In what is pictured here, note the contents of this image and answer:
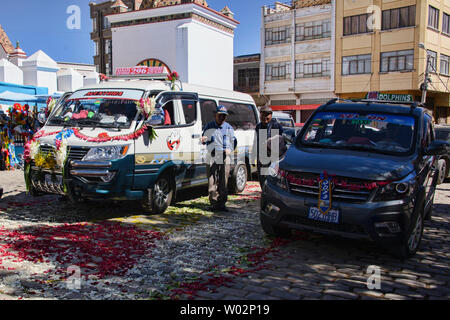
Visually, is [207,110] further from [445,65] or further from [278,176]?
[445,65]

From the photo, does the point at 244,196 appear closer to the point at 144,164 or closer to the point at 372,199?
the point at 144,164

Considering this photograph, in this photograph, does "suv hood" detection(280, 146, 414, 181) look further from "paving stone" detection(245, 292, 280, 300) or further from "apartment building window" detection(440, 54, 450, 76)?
"apartment building window" detection(440, 54, 450, 76)

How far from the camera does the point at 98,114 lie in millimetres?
7453

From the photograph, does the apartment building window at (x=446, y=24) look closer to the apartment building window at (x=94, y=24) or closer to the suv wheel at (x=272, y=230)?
the suv wheel at (x=272, y=230)

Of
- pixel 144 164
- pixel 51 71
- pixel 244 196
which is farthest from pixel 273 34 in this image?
pixel 144 164

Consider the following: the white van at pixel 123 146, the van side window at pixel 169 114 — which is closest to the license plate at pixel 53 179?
the white van at pixel 123 146

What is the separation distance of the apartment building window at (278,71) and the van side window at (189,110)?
33.5 m

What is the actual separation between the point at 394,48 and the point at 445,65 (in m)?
5.15

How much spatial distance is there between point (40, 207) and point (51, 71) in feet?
42.9

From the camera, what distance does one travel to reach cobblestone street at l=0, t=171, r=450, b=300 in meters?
4.41

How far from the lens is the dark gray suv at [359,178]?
16.6ft

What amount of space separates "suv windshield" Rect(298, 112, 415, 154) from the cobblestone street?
4.71 feet

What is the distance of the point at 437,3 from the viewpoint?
3412 centimetres
